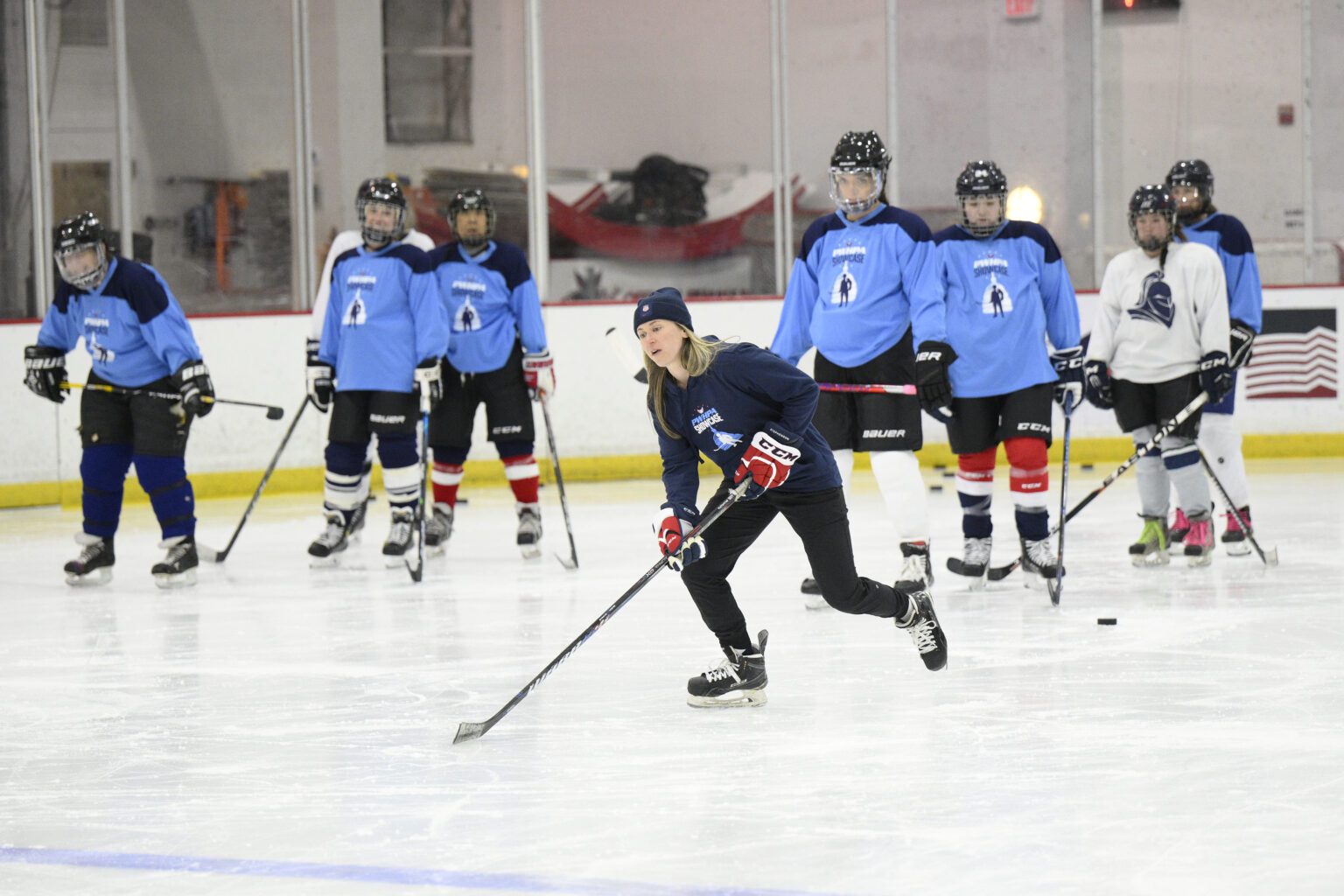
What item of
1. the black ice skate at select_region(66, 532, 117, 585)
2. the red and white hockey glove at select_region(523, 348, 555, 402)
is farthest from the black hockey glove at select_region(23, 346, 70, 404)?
the red and white hockey glove at select_region(523, 348, 555, 402)

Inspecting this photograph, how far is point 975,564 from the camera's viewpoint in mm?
5246

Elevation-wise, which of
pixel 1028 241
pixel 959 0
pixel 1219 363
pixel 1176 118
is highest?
pixel 959 0

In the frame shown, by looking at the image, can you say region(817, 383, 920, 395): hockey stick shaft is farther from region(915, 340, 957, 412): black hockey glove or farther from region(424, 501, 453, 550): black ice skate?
region(424, 501, 453, 550): black ice skate

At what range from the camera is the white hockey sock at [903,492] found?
4914 mm

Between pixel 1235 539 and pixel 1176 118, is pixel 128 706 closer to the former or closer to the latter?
pixel 1235 539

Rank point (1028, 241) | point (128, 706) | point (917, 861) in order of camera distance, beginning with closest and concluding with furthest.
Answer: point (917, 861) < point (128, 706) < point (1028, 241)

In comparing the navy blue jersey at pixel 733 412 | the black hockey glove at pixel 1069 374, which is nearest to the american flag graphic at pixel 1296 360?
the black hockey glove at pixel 1069 374

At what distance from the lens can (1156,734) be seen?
331cm

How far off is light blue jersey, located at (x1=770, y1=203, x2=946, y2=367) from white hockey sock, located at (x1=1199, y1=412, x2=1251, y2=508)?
133cm

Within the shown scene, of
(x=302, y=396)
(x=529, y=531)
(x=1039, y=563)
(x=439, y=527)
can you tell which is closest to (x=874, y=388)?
(x=1039, y=563)

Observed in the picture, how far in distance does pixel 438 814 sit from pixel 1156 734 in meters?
1.38

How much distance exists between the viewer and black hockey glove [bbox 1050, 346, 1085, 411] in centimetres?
521

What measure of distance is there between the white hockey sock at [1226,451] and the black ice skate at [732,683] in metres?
2.59

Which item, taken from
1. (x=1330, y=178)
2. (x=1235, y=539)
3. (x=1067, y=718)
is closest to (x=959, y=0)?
(x=1330, y=178)
